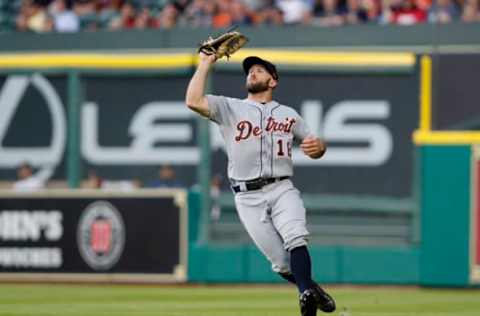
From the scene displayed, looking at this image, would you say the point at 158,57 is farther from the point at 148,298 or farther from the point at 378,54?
the point at 148,298

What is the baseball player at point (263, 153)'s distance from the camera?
895cm

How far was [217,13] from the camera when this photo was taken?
17734 mm

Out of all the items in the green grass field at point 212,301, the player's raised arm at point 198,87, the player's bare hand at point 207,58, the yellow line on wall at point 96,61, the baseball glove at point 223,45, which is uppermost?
the yellow line on wall at point 96,61

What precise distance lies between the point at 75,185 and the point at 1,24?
377 centimetres

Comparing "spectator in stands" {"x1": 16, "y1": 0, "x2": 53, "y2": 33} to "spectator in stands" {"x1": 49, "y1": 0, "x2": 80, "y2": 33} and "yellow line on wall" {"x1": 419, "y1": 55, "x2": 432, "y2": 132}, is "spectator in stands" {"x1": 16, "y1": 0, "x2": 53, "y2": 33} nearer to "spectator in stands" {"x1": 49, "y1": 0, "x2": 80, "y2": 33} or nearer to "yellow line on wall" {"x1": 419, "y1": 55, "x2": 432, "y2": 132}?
"spectator in stands" {"x1": 49, "y1": 0, "x2": 80, "y2": 33}

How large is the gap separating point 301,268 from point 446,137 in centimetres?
718

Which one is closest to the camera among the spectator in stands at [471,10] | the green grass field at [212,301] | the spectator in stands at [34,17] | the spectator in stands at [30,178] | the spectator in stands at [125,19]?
the green grass field at [212,301]

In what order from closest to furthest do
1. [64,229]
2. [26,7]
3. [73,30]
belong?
[64,229], [73,30], [26,7]

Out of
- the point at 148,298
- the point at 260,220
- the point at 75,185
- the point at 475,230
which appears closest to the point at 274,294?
the point at 148,298

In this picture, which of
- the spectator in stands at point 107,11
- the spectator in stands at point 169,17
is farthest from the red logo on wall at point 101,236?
the spectator in stands at point 107,11

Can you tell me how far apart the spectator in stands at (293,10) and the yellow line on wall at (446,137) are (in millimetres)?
2787

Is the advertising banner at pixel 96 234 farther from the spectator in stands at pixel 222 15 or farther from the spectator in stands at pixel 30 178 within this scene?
the spectator in stands at pixel 222 15

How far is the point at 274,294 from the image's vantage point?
45.9 feet

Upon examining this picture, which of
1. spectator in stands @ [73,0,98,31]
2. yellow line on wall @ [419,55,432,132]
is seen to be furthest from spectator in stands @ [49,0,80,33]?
yellow line on wall @ [419,55,432,132]
